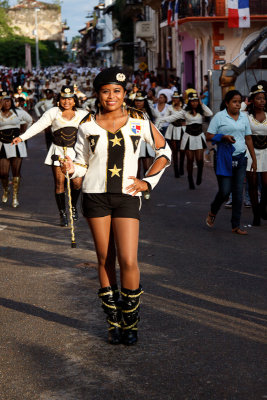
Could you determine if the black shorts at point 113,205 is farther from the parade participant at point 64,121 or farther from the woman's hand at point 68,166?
the parade participant at point 64,121

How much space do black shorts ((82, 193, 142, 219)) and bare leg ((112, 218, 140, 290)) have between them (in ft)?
0.16

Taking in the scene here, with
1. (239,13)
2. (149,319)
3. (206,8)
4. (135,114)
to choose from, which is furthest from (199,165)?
(206,8)

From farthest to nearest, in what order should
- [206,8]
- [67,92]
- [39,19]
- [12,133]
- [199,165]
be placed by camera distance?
[39,19] < [206,8] < [199,165] < [12,133] < [67,92]

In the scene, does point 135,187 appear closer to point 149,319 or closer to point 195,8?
point 149,319

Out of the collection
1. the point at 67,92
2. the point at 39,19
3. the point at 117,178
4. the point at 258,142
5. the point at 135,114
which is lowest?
the point at 258,142

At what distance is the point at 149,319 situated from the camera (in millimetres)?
6223

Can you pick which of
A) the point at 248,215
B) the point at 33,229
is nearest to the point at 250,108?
the point at 248,215

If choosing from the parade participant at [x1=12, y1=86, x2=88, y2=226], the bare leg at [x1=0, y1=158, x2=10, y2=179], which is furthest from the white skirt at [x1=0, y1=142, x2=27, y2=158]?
the parade participant at [x1=12, y1=86, x2=88, y2=226]

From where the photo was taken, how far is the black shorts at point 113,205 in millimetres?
5484

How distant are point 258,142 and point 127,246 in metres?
5.88

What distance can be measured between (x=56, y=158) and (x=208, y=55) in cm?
2918

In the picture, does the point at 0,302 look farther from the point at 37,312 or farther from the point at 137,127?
the point at 137,127

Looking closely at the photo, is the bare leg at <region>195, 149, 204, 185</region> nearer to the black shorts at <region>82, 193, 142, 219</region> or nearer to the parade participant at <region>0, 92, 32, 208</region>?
the parade participant at <region>0, 92, 32, 208</region>

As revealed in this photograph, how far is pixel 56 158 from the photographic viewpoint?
6.25 m
